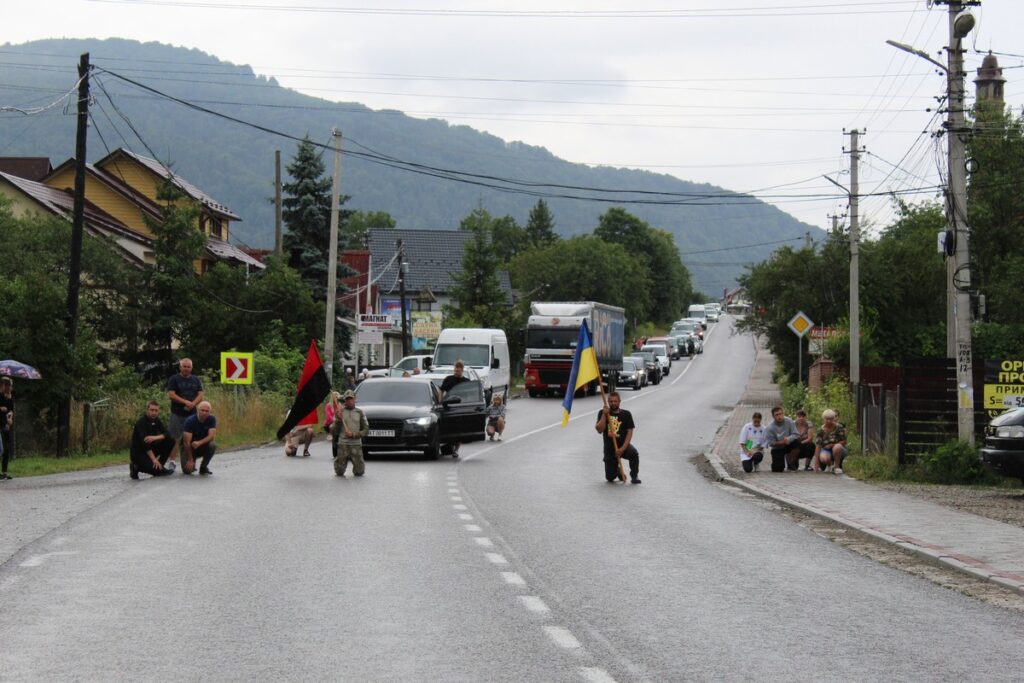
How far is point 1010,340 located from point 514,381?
3170cm

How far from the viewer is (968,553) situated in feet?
45.6

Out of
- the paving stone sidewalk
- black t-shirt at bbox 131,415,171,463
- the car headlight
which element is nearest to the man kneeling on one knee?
black t-shirt at bbox 131,415,171,463

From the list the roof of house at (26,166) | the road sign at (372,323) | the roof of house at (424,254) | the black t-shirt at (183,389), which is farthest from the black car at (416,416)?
the roof of house at (424,254)

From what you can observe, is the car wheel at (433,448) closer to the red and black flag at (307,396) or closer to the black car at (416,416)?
the black car at (416,416)

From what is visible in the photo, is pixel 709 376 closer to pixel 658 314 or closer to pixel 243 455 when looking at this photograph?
pixel 243 455

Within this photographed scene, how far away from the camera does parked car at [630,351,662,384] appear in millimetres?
77875

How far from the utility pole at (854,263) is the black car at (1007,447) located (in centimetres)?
1716

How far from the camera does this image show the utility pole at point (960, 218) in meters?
24.3

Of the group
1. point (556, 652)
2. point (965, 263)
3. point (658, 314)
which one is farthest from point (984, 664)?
point (658, 314)

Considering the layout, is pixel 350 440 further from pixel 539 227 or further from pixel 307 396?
pixel 539 227

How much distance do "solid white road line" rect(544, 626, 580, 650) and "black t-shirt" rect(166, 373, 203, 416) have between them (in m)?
16.0

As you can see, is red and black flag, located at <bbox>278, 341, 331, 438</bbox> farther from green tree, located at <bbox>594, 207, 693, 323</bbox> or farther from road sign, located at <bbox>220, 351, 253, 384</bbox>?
green tree, located at <bbox>594, 207, 693, 323</bbox>

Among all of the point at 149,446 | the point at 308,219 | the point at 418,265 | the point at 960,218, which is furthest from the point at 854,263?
the point at 418,265

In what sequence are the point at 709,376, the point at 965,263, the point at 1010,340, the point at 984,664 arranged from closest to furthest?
1. the point at 984,664
2. the point at 965,263
3. the point at 1010,340
4. the point at 709,376
